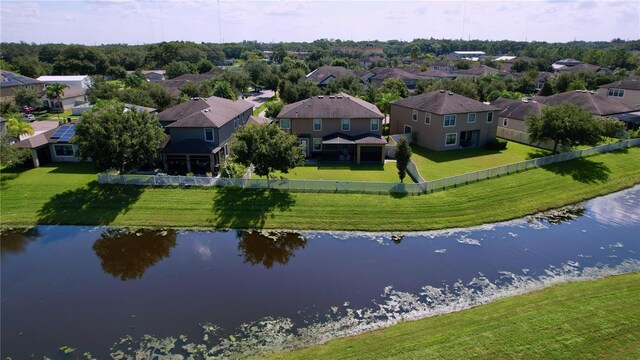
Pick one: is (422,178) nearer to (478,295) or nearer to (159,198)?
(478,295)

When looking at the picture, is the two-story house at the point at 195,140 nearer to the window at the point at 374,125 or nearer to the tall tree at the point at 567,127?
the window at the point at 374,125

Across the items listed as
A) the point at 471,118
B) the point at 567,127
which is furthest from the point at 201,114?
the point at 567,127

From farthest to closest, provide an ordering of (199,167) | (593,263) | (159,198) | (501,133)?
1. (501,133)
2. (199,167)
3. (159,198)
4. (593,263)

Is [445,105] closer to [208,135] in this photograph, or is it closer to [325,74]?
[208,135]

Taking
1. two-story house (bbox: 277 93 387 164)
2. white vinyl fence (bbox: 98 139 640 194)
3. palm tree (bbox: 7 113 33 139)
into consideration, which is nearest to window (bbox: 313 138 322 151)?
two-story house (bbox: 277 93 387 164)

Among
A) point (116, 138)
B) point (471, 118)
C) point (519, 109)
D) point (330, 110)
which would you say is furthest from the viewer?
point (519, 109)

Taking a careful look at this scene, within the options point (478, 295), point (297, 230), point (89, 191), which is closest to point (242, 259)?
point (297, 230)

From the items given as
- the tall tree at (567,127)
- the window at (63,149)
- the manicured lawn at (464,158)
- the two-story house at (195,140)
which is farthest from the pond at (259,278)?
the window at (63,149)
